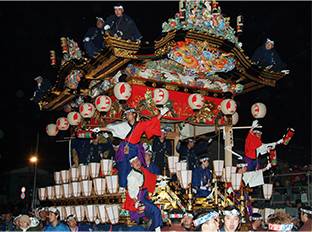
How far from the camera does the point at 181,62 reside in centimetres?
835

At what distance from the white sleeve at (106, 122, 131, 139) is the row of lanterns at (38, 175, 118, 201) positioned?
4.58 ft

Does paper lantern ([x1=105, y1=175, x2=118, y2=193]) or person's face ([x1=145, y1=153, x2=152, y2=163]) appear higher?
person's face ([x1=145, y1=153, x2=152, y2=163])

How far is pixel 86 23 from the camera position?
10.2m

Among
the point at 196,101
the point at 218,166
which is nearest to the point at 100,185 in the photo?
the point at 218,166

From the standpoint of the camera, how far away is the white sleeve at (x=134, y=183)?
21.3ft

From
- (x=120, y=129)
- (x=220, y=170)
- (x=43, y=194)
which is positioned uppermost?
(x=120, y=129)

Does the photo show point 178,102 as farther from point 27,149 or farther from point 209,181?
point 27,149

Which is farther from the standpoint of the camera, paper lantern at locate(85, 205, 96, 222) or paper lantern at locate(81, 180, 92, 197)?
paper lantern at locate(81, 180, 92, 197)

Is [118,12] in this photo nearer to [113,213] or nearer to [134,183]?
[134,183]

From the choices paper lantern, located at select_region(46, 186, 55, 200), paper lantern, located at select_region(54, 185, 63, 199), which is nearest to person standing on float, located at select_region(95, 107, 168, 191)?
paper lantern, located at select_region(54, 185, 63, 199)

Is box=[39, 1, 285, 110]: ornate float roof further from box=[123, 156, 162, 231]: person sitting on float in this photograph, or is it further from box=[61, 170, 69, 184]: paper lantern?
box=[123, 156, 162, 231]: person sitting on float

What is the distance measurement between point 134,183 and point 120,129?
8.49 feet

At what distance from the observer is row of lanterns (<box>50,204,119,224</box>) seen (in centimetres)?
691

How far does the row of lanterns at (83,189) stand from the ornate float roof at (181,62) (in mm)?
2238
